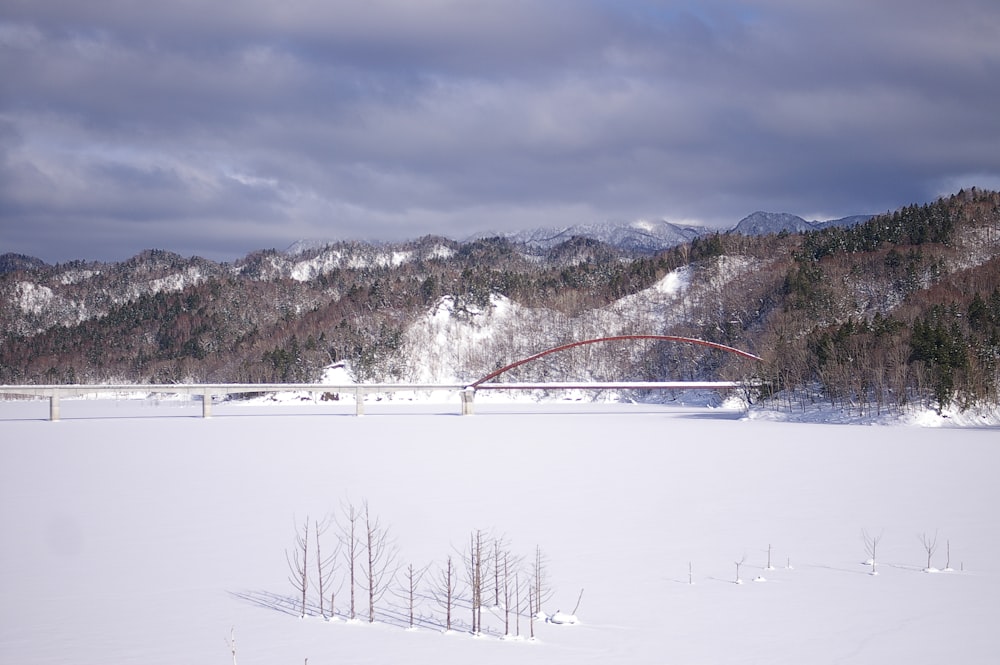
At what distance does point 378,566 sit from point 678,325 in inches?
4700

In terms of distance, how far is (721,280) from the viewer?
139 meters

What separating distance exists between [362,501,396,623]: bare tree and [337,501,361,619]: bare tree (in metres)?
0.20

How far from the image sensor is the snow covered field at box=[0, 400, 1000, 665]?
1059cm

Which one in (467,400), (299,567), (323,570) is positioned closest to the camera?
(299,567)

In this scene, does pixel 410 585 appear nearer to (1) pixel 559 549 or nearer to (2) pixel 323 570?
(2) pixel 323 570

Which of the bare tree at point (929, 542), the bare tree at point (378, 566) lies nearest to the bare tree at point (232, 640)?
the bare tree at point (378, 566)

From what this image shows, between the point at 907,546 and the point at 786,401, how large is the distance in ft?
189

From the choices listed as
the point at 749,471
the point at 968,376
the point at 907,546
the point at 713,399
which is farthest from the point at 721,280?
Result: the point at 907,546

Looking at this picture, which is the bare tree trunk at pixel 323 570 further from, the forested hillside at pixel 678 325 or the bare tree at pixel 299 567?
the forested hillside at pixel 678 325

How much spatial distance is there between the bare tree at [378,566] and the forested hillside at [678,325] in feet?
158

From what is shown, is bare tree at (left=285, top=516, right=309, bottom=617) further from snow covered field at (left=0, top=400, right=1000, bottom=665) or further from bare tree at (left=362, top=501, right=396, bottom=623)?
bare tree at (left=362, top=501, right=396, bottom=623)

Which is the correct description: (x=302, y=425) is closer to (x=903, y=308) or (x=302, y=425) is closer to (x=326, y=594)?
(x=326, y=594)

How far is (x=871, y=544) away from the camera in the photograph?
1614 centimetres

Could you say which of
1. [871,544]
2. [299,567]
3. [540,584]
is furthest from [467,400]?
[540,584]
